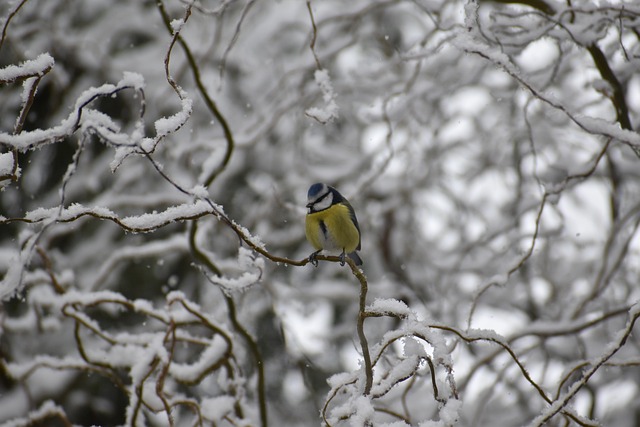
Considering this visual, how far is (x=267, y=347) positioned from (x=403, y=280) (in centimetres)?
114

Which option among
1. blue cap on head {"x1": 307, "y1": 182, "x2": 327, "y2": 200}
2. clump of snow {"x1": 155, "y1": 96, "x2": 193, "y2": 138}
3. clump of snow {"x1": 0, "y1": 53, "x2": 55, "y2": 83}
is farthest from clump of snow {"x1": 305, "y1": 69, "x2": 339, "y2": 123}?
blue cap on head {"x1": 307, "y1": 182, "x2": 327, "y2": 200}

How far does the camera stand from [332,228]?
2.97m

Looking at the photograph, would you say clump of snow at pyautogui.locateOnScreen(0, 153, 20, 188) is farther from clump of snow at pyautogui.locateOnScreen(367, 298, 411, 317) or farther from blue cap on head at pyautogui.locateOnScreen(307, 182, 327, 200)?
blue cap on head at pyautogui.locateOnScreen(307, 182, 327, 200)

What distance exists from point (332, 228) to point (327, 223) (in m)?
0.03

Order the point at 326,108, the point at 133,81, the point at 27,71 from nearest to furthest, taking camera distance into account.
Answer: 1. the point at 27,71
2. the point at 133,81
3. the point at 326,108

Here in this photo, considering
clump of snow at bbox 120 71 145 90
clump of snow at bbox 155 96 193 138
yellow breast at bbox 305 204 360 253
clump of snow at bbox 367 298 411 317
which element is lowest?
clump of snow at bbox 367 298 411 317

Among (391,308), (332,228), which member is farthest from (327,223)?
(391,308)

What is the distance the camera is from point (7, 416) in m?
3.62

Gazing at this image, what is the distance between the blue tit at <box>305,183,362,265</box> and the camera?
9.75ft

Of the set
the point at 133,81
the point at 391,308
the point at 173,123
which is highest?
the point at 133,81

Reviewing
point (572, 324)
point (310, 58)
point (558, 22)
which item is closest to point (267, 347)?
point (310, 58)

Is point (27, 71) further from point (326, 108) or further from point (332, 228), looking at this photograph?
point (332, 228)

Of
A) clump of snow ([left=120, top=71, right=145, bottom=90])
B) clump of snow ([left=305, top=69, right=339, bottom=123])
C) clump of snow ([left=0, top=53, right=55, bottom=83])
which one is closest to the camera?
clump of snow ([left=0, top=53, right=55, bottom=83])

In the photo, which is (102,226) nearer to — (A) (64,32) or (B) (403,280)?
(A) (64,32)
